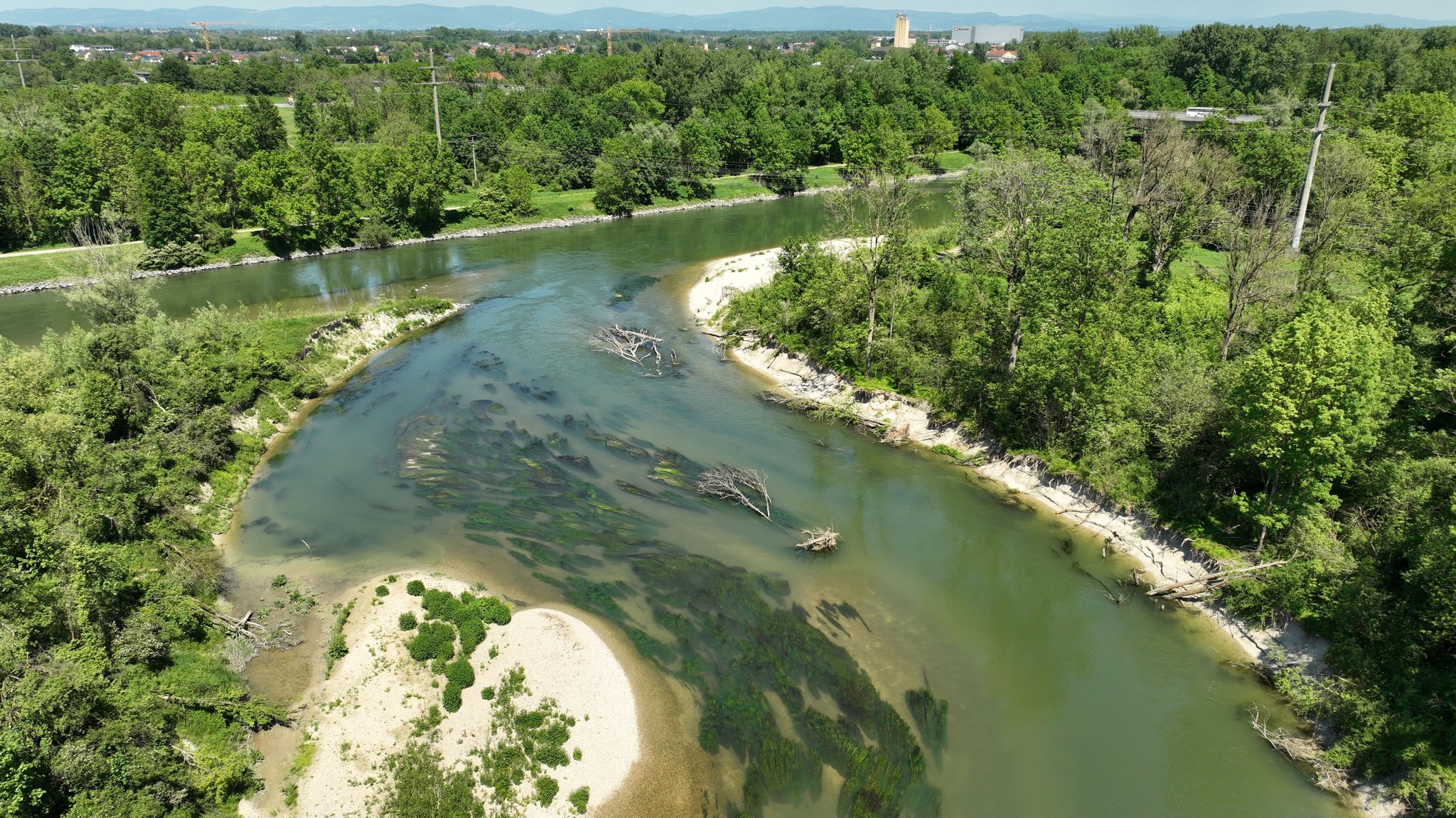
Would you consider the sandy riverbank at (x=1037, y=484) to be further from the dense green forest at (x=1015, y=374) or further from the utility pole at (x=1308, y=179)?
the utility pole at (x=1308, y=179)

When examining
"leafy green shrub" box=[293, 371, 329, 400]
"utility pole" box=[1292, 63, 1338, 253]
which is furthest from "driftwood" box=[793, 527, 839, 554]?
"utility pole" box=[1292, 63, 1338, 253]

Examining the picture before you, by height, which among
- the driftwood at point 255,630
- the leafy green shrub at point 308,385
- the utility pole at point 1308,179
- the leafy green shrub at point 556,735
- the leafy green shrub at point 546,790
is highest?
the utility pole at point 1308,179

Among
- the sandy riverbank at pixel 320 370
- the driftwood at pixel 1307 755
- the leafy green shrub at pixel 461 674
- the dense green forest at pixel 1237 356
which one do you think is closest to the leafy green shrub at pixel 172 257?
the sandy riverbank at pixel 320 370

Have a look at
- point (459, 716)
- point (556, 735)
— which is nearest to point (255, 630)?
point (459, 716)

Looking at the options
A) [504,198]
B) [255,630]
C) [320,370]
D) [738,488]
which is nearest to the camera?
[255,630]

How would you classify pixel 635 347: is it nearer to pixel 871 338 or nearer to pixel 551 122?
pixel 871 338

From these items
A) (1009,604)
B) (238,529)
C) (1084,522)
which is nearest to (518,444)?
(238,529)
